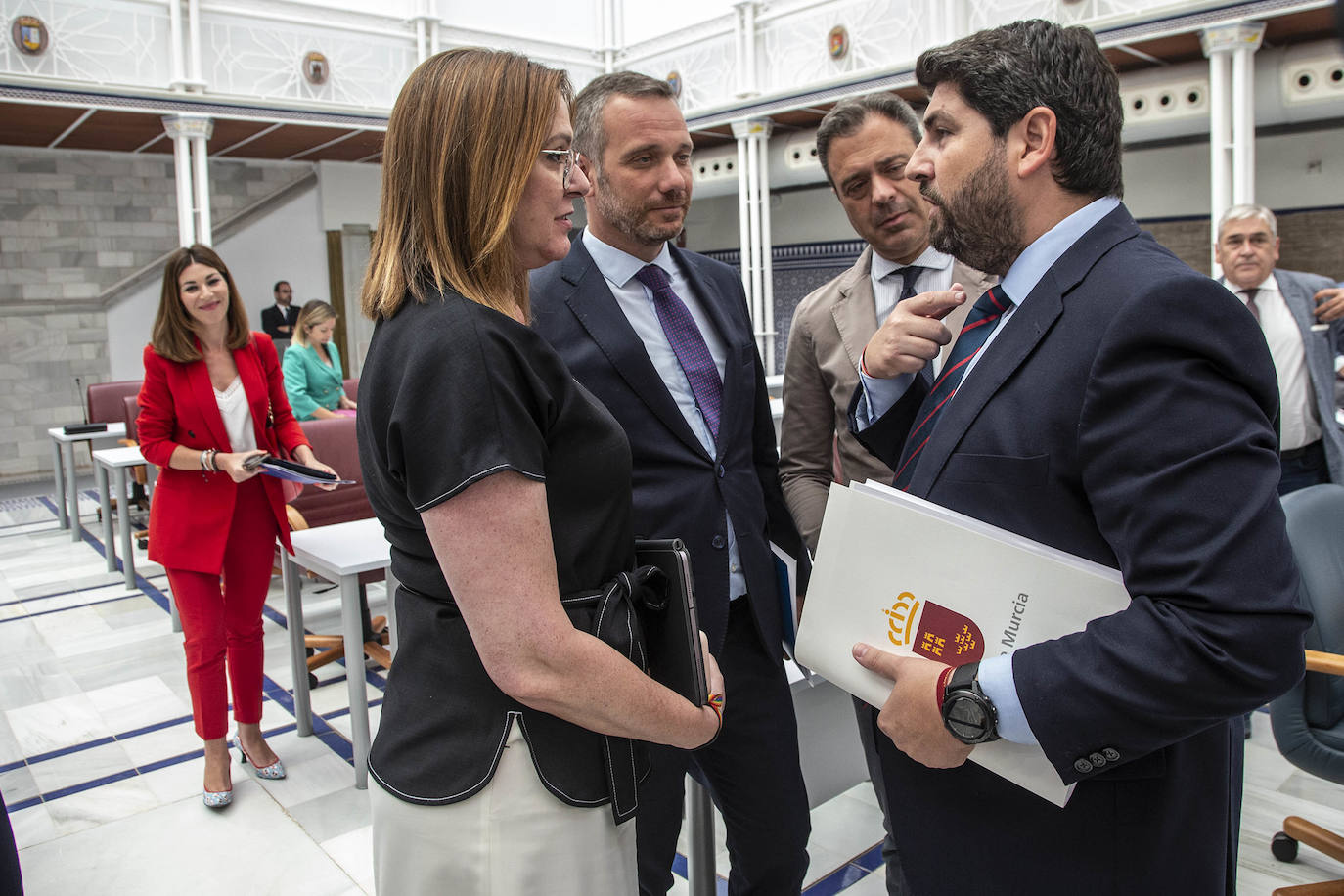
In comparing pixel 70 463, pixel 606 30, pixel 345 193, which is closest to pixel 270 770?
pixel 70 463

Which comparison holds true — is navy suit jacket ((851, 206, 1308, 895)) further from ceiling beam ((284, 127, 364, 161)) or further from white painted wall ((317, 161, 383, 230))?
white painted wall ((317, 161, 383, 230))

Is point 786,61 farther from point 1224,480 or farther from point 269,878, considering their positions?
point 1224,480

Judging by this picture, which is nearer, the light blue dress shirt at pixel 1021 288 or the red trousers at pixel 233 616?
the light blue dress shirt at pixel 1021 288

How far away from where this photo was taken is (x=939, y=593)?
1.13m

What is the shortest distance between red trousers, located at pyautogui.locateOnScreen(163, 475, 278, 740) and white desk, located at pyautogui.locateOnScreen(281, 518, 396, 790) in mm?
205

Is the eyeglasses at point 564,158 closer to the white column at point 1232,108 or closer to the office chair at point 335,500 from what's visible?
the office chair at point 335,500

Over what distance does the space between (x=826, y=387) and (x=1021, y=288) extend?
935mm

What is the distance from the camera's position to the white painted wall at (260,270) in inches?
487

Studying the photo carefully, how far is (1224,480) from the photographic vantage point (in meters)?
0.92

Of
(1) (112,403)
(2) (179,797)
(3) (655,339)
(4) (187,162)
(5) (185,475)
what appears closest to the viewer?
(3) (655,339)

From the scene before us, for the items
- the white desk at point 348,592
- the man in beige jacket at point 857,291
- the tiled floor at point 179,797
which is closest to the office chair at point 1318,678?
the tiled floor at point 179,797

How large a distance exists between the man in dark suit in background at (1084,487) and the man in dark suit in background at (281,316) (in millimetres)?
12601

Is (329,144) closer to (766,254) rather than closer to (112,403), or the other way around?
(112,403)

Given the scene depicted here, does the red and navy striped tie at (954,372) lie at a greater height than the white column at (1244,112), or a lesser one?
lesser
